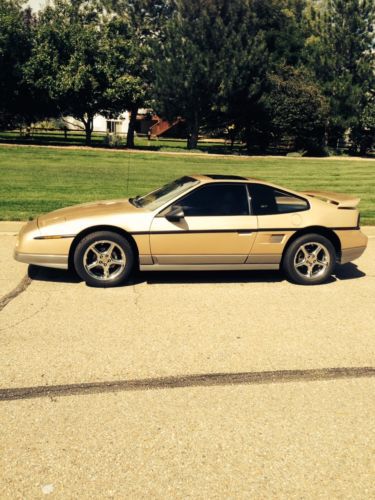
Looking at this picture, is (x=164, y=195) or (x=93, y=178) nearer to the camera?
(x=164, y=195)

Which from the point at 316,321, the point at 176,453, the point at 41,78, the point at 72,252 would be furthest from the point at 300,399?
the point at 41,78

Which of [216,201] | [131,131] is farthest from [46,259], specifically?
[131,131]

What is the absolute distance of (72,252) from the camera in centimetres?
619

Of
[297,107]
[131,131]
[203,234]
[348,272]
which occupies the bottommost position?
[348,272]

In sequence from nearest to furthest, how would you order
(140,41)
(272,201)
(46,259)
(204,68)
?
(46,259) < (272,201) < (204,68) < (140,41)

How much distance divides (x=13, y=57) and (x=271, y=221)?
33.8 meters

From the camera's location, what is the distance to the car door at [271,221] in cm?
646

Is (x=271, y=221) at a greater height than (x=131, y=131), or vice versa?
(x=131, y=131)

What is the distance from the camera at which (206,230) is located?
630 cm

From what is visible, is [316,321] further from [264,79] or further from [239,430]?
[264,79]

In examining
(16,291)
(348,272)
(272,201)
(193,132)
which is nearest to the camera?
(16,291)

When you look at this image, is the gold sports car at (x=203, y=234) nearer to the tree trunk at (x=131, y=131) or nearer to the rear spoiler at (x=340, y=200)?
the rear spoiler at (x=340, y=200)

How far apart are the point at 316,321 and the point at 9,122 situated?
42.5 m

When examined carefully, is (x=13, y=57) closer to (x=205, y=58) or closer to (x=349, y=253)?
(x=205, y=58)
